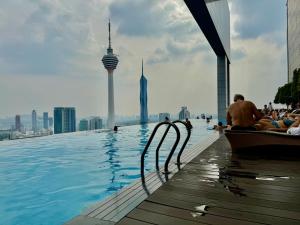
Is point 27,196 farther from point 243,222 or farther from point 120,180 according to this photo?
point 243,222

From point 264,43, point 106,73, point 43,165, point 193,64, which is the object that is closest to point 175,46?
point 193,64

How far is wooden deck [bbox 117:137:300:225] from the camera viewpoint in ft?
6.37

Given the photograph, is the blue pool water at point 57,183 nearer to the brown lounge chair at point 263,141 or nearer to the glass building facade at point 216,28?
the brown lounge chair at point 263,141

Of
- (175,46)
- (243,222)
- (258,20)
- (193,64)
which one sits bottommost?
(243,222)

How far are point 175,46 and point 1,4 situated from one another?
10.3 meters

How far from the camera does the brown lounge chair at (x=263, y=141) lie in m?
4.21

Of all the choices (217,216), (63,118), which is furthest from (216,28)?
(63,118)

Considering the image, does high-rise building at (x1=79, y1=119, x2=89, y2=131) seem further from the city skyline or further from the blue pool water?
the blue pool water

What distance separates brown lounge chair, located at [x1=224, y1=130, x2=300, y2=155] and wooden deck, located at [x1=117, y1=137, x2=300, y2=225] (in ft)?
1.64

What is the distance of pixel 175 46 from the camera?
18484mm

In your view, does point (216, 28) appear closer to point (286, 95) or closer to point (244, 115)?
point (244, 115)

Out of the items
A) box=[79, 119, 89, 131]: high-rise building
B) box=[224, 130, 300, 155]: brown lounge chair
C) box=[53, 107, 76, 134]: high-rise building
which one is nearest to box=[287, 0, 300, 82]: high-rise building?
box=[79, 119, 89, 131]: high-rise building

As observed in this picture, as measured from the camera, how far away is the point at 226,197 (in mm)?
2410

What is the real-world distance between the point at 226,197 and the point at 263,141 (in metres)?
2.28
